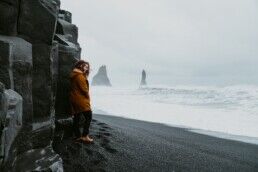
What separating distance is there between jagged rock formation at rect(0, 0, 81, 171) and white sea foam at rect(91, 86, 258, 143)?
899 cm

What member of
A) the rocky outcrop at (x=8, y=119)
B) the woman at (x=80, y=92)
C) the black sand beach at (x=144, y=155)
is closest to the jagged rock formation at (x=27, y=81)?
the rocky outcrop at (x=8, y=119)

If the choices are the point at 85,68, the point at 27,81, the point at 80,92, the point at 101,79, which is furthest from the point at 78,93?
the point at 101,79

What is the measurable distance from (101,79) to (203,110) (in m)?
76.3

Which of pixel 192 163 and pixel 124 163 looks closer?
pixel 124 163

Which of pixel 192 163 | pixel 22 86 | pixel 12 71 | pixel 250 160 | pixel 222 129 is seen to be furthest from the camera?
pixel 222 129

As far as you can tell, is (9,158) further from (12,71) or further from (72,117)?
(72,117)

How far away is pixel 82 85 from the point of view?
19.5 ft

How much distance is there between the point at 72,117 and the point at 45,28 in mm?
2748

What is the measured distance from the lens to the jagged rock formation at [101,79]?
307 ft

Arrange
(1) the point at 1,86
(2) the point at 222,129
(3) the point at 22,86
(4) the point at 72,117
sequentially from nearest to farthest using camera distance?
(1) the point at 1,86 < (3) the point at 22,86 < (4) the point at 72,117 < (2) the point at 222,129

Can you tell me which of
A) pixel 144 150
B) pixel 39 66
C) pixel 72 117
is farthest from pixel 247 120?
pixel 39 66

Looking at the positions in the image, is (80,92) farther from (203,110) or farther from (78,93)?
(203,110)

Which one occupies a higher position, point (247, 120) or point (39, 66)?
point (39, 66)

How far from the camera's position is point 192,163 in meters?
5.86
